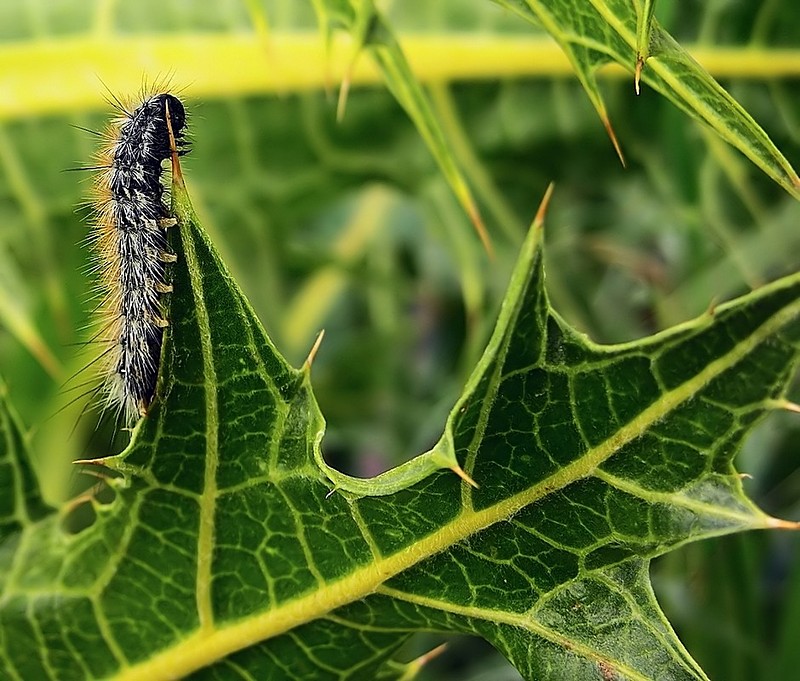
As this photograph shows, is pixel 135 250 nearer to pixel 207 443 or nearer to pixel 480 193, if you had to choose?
pixel 207 443

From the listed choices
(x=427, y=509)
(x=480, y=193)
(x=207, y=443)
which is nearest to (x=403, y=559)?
(x=427, y=509)

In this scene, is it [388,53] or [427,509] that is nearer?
[427,509]

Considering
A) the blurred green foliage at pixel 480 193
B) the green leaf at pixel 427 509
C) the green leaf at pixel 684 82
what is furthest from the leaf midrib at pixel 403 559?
the blurred green foliage at pixel 480 193

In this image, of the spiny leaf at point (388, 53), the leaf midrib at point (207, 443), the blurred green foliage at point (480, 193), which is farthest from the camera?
the blurred green foliage at point (480, 193)

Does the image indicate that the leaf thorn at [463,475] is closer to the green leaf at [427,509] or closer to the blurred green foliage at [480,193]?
the green leaf at [427,509]

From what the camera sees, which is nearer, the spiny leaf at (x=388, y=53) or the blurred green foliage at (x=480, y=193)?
the spiny leaf at (x=388, y=53)

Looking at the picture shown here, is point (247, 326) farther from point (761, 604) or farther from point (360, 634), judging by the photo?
point (761, 604)

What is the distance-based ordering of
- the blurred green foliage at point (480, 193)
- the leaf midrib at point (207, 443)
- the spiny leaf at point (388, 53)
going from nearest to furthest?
the leaf midrib at point (207, 443) < the spiny leaf at point (388, 53) < the blurred green foliage at point (480, 193)
